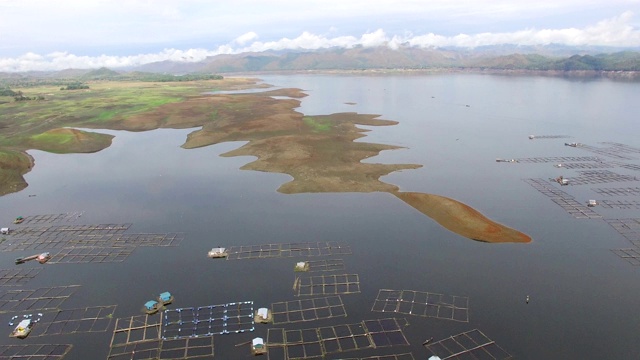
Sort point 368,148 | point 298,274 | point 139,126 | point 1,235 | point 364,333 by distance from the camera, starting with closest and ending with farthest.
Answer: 1. point 364,333
2. point 298,274
3. point 1,235
4. point 368,148
5. point 139,126

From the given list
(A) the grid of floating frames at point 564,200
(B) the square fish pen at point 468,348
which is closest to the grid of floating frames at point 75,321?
(B) the square fish pen at point 468,348

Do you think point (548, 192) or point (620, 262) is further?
point (548, 192)

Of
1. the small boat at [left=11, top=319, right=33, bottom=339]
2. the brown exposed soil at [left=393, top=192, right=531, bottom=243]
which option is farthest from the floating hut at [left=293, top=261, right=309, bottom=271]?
the small boat at [left=11, top=319, right=33, bottom=339]

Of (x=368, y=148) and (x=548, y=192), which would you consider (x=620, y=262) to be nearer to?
(x=548, y=192)

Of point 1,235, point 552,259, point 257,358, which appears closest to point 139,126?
point 1,235

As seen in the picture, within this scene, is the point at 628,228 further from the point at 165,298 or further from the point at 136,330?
the point at 136,330

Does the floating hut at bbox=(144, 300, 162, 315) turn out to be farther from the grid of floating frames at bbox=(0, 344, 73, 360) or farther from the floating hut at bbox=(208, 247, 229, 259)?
the floating hut at bbox=(208, 247, 229, 259)
